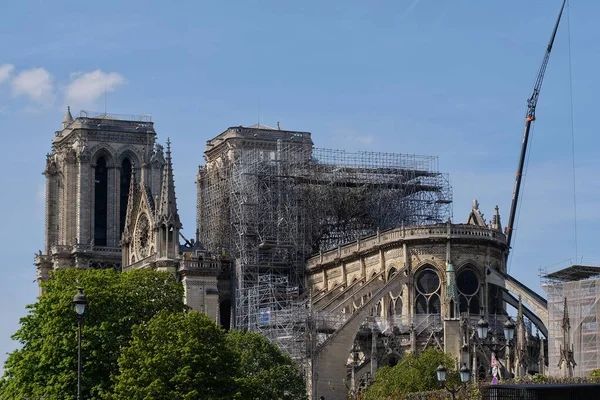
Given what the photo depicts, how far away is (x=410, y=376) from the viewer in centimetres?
8688

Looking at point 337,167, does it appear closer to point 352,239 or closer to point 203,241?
point 352,239

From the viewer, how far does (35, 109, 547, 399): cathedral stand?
323 ft

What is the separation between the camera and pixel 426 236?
4018 inches

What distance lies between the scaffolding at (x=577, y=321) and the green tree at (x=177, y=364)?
72.0ft

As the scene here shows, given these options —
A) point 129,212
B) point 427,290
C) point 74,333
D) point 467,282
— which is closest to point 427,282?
point 427,290

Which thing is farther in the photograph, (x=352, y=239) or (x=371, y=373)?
(x=352, y=239)

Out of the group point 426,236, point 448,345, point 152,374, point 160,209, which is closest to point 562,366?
point 448,345

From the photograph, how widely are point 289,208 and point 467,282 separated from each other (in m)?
15.8

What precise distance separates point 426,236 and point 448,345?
28.2ft

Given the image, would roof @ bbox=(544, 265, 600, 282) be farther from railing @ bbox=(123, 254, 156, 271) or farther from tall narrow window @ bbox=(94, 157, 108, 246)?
tall narrow window @ bbox=(94, 157, 108, 246)

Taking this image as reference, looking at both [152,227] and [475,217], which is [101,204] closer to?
[152,227]

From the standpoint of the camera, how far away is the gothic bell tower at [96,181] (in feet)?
432

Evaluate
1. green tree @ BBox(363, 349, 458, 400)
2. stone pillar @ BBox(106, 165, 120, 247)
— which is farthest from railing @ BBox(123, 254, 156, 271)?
green tree @ BBox(363, 349, 458, 400)

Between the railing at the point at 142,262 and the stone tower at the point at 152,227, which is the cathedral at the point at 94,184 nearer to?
the stone tower at the point at 152,227
